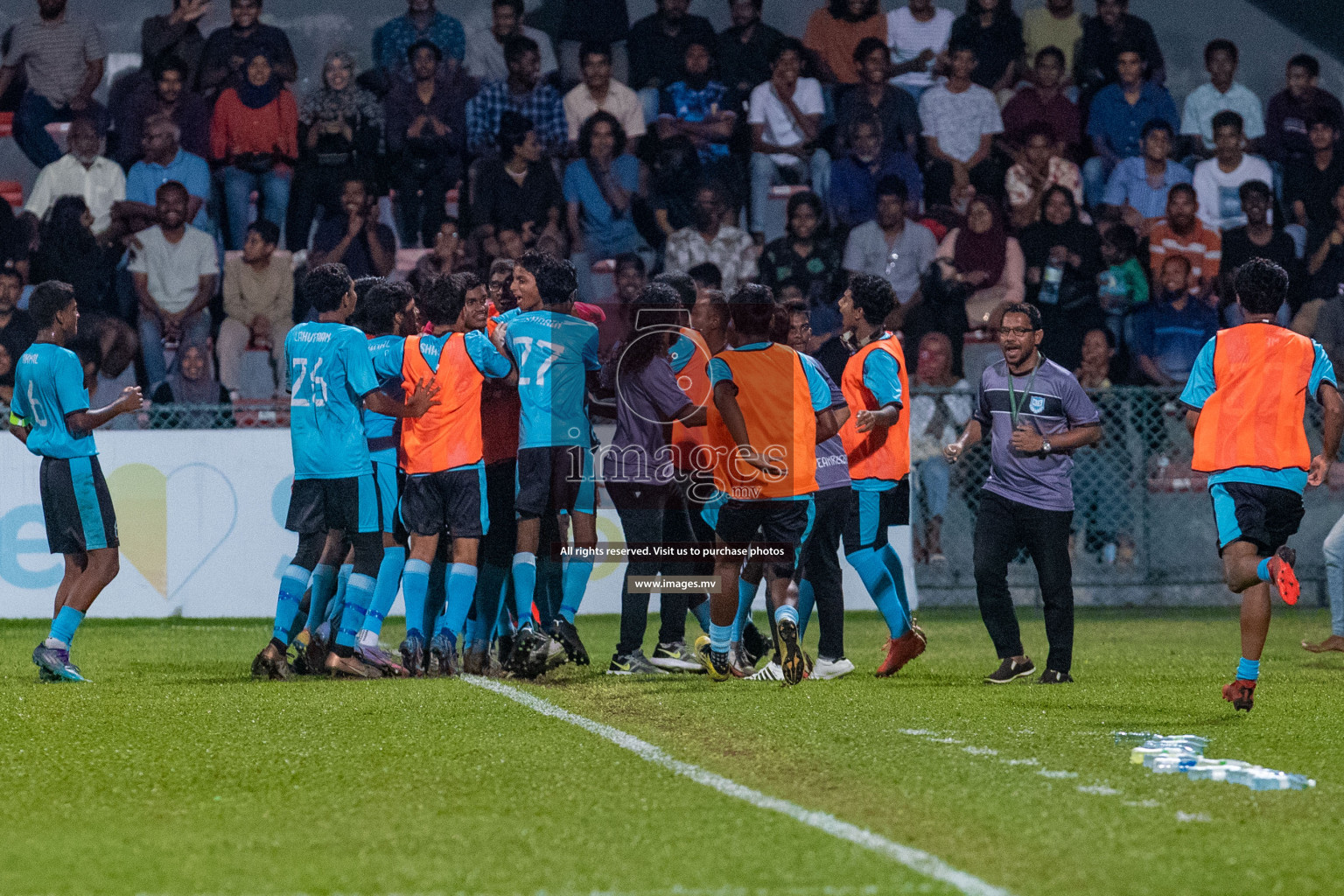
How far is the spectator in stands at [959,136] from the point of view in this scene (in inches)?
619

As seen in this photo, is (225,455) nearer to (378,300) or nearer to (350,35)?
(378,300)

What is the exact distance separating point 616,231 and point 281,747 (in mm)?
9509

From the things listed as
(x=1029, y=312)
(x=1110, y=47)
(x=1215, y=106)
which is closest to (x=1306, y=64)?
(x=1215, y=106)

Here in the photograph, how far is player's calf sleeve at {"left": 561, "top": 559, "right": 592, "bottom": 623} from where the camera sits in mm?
9039

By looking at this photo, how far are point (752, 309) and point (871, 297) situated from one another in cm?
91

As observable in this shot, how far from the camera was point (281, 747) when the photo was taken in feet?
20.7

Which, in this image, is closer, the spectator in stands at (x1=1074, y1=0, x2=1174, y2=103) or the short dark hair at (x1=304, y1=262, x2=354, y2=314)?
the short dark hair at (x1=304, y1=262, x2=354, y2=314)

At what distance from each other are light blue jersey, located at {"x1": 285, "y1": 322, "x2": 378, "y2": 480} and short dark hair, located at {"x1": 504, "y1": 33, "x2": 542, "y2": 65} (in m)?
7.39

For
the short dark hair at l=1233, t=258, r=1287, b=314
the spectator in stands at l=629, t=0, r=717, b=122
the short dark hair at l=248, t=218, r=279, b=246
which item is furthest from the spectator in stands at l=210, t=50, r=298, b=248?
the short dark hair at l=1233, t=258, r=1287, b=314

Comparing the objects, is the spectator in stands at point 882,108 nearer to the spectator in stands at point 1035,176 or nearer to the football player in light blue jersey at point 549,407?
the spectator in stands at point 1035,176

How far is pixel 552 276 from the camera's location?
28.6 ft

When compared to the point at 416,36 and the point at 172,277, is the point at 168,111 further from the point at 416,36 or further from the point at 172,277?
Result: the point at 416,36

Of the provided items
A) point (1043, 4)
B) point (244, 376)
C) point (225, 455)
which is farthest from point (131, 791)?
point (1043, 4)

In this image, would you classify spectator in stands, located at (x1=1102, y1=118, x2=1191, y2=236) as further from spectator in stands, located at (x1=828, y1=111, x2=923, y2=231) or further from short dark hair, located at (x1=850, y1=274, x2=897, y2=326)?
short dark hair, located at (x1=850, y1=274, x2=897, y2=326)
